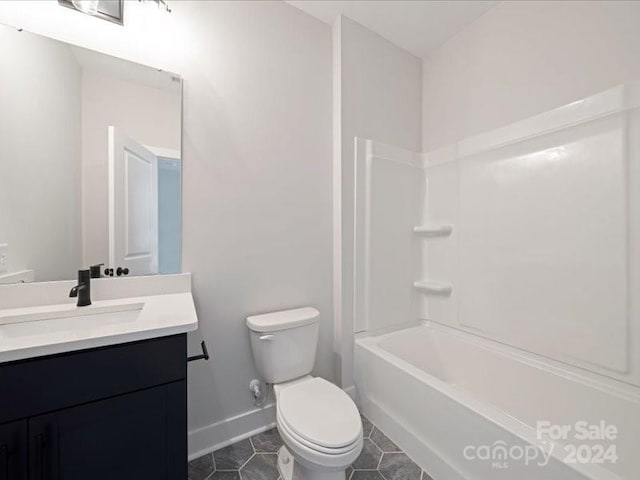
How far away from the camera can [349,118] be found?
183 cm

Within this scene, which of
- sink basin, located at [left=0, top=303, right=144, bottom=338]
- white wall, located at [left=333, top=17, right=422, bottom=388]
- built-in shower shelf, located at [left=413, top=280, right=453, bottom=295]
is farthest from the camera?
built-in shower shelf, located at [left=413, top=280, right=453, bottom=295]

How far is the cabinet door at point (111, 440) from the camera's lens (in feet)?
2.45

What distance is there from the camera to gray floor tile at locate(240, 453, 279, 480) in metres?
1.32

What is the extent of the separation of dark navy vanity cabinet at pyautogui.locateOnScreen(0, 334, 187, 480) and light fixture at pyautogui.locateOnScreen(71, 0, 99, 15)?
4.65 feet

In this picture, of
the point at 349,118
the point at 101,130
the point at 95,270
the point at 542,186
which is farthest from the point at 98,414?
the point at 542,186

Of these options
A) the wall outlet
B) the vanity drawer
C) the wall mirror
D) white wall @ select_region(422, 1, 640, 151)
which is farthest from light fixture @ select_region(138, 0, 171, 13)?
white wall @ select_region(422, 1, 640, 151)

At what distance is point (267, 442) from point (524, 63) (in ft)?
8.68

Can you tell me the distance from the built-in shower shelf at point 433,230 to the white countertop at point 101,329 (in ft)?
5.40

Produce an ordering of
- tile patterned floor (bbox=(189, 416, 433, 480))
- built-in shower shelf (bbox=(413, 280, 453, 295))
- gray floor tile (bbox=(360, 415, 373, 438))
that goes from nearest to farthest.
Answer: tile patterned floor (bbox=(189, 416, 433, 480)) < gray floor tile (bbox=(360, 415, 373, 438)) < built-in shower shelf (bbox=(413, 280, 453, 295))

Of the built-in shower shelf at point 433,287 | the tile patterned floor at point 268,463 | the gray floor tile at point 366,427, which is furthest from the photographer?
the built-in shower shelf at point 433,287

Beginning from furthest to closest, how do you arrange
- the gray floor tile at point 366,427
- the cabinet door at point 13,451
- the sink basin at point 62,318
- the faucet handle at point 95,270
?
1. the gray floor tile at point 366,427
2. the faucet handle at point 95,270
3. the sink basin at point 62,318
4. the cabinet door at point 13,451

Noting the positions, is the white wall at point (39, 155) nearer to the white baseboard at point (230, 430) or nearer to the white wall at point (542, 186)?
the white baseboard at point (230, 430)

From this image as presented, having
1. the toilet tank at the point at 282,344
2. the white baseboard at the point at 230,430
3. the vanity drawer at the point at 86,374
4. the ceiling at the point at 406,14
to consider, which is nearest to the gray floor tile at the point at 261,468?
the white baseboard at the point at 230,430

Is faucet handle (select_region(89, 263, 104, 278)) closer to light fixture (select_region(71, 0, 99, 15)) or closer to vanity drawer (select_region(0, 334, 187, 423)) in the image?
vanity drawer (select_region(0, 334, 187, 423))
